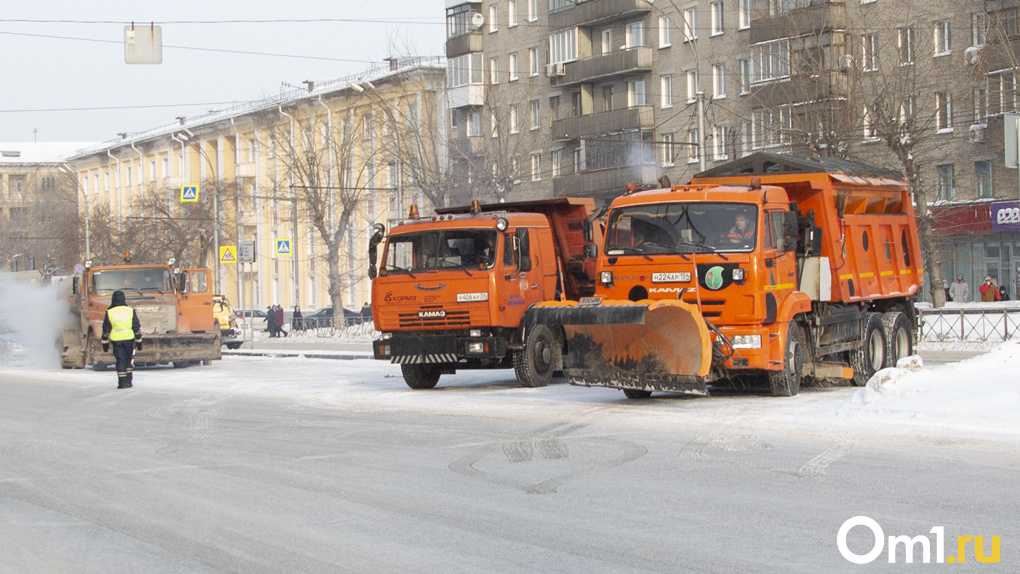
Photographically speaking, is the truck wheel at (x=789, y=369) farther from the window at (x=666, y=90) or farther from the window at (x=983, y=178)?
the window at (x=666, y=90)

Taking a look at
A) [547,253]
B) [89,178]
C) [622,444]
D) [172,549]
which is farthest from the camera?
[89,178]

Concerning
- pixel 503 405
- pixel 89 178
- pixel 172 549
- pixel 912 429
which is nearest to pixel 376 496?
pixel 172 549

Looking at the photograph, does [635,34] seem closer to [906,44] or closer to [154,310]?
[906,44]

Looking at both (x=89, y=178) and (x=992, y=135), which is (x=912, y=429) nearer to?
(x=992, y=135)

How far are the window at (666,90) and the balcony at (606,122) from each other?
0.77 metres

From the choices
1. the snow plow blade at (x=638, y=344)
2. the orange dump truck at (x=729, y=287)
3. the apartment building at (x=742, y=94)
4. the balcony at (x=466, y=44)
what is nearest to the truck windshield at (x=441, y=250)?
the orange dump truck at (x=729, y=287)

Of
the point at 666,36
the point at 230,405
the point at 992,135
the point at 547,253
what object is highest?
the point at 666,36

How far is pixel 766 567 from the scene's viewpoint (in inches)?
253

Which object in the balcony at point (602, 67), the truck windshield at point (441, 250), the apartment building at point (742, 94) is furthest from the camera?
the balcony at point (602, 67)

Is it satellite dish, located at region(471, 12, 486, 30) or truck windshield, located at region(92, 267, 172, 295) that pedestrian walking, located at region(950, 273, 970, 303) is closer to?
truck windshield, located at region(92, 267, 172, 295)

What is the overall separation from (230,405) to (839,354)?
8893 millimetres

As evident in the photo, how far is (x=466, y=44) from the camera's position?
64.8 metres

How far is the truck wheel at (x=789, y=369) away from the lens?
15055 mm

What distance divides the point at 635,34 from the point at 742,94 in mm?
8155
